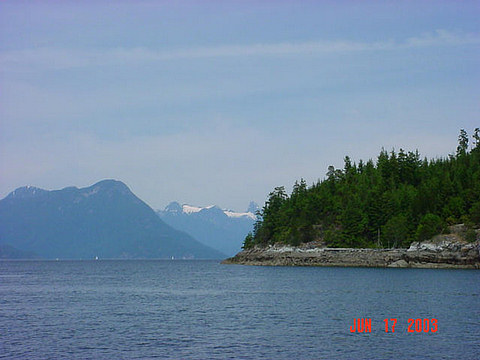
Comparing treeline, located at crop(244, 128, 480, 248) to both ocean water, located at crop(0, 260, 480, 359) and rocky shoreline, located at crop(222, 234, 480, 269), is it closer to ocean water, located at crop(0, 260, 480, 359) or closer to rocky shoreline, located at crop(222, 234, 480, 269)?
rocky shoreline, located at crop(222, 234, 480, 269)

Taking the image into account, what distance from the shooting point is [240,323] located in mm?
54156

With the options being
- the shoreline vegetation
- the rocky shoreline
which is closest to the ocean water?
the rocky shoreline

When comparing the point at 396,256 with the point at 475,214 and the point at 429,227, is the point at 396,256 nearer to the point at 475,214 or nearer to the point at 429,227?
the point at 429,227

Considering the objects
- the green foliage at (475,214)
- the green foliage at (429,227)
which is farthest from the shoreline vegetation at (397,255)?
the green foliage at (475,214)

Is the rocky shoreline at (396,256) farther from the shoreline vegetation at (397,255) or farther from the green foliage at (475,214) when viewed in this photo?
the green foliage at (475,214)

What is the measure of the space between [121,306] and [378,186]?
5079 inches

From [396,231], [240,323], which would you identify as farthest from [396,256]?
[240,323]
